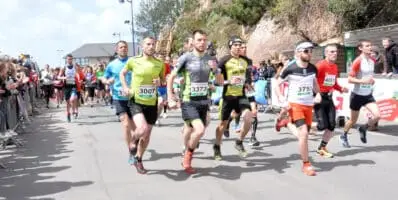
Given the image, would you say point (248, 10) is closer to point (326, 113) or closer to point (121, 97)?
point (326, 113)

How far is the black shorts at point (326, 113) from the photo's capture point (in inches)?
342

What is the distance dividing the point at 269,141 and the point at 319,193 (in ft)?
14.3

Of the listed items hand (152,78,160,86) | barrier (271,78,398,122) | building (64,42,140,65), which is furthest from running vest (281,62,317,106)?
building (64,42,140,65)

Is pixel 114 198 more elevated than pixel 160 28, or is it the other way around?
pixel 160 28

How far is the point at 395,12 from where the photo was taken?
2514 cm

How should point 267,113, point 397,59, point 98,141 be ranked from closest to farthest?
1. point 98,141
2. point 397,59
3. point 267,113

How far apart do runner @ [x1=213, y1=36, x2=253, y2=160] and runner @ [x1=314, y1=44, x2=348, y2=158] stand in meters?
1.27

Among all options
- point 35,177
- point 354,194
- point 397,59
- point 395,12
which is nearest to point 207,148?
point 35,177

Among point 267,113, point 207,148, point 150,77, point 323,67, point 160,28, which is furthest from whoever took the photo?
point 160,28

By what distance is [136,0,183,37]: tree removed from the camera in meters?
96.9

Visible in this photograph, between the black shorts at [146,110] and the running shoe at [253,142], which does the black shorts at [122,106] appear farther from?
the running shoe at [253,142]

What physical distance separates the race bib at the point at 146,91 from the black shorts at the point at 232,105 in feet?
4.40

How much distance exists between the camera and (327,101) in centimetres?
884

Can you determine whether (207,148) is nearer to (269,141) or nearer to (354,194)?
(269,141)
